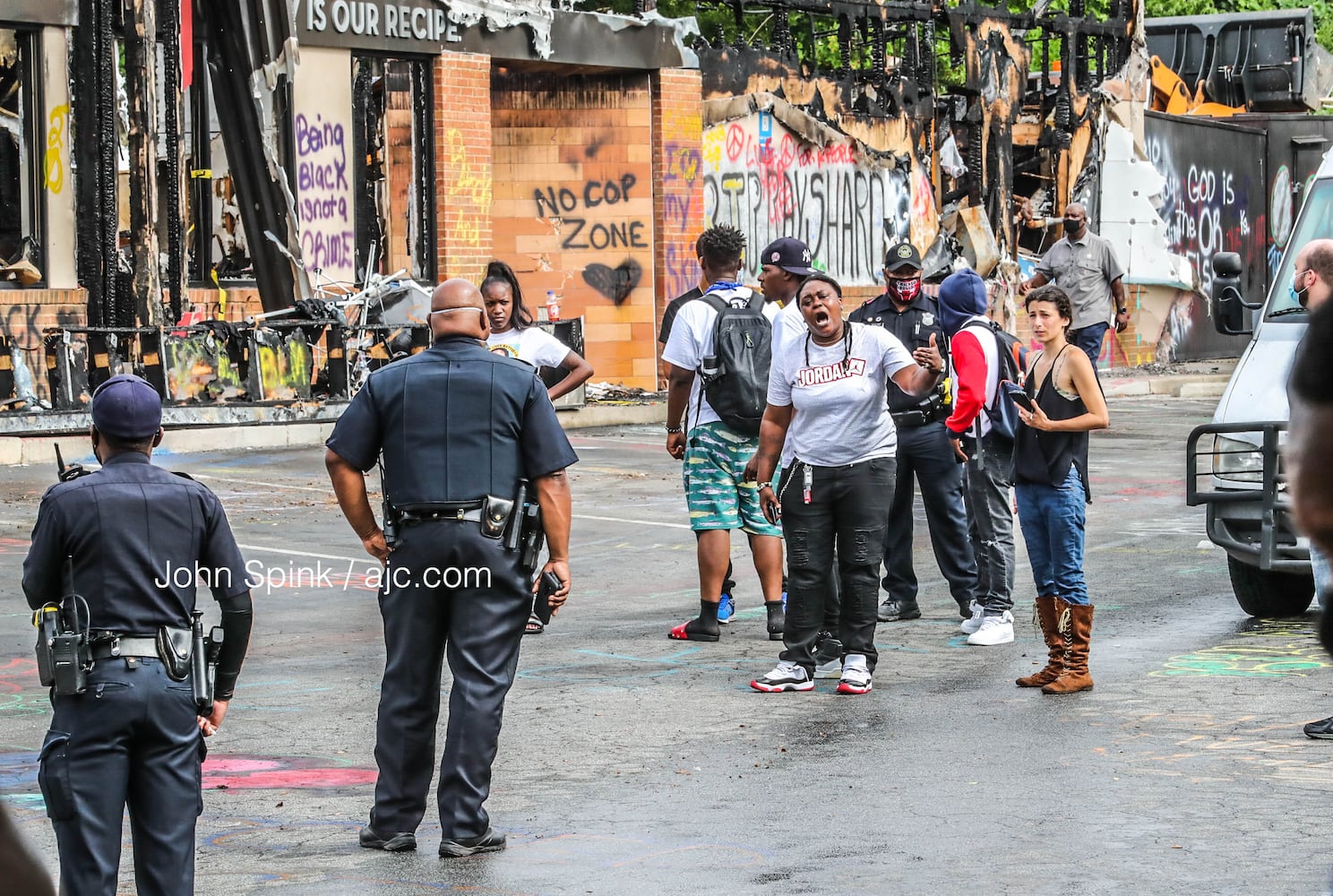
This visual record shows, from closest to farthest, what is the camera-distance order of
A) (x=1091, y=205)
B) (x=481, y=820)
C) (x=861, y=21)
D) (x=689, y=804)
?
(x=481, y=820) → (x=689, y=804) → (x=861, y=21) → (x=1091, y=205)

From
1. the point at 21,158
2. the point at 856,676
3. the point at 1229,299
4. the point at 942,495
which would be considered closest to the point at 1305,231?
the point at 1229,299

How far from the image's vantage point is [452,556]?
5891mm

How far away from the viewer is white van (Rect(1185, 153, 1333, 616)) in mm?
9023

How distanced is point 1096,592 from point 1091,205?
19.8 meters

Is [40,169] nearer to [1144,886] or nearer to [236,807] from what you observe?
[236,807]

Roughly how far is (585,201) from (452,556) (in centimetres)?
1757

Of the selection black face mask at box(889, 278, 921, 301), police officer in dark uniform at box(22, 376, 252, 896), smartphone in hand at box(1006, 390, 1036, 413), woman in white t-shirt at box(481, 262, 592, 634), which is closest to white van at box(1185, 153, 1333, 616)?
smartphone in hand at box(1006, 390, 1036, 413)

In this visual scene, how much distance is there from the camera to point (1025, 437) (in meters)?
8.31

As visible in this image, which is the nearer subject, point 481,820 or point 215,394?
point 481,820

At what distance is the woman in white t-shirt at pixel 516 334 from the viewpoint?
9.81 m

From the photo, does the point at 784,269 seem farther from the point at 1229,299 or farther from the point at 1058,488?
the point at 1229,299

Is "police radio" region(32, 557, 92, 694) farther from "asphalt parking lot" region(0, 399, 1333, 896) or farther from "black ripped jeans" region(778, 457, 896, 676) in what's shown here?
"black ripped jeans" region(778, 457, 896, 676)

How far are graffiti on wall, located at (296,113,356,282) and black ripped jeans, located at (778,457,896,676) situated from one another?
13.1m

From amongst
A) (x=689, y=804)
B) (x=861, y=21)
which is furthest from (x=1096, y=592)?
(x=861, y=21)
